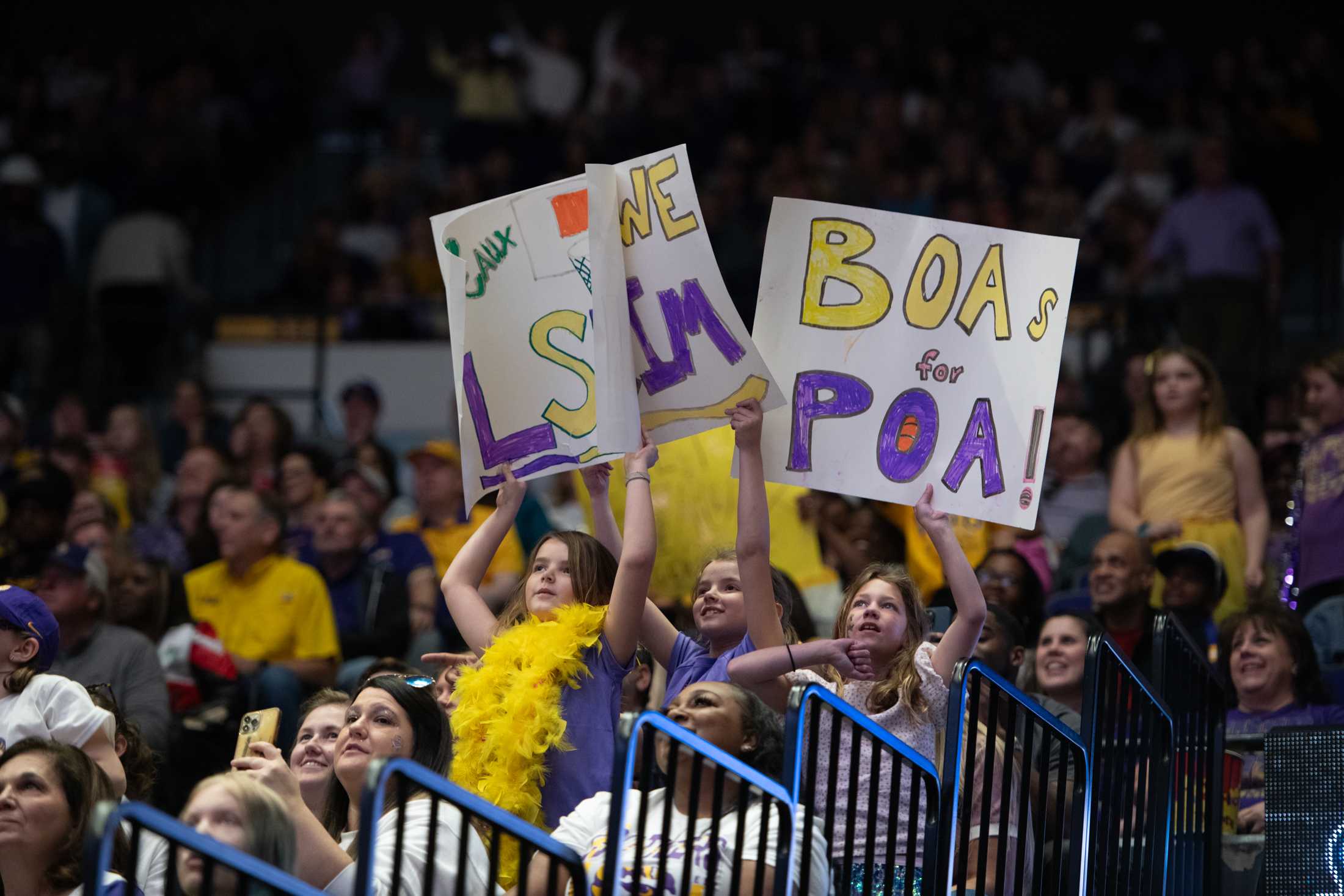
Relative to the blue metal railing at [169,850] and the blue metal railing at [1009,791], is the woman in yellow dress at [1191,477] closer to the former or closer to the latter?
the blue metal railing at [1009,791]

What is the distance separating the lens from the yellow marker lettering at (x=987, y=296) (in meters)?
5.26

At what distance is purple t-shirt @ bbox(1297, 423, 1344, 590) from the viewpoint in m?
6.77

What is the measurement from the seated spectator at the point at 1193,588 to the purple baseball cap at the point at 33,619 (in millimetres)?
3838

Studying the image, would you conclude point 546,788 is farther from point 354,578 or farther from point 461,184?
point 461,184

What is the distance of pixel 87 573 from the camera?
22.3 feet

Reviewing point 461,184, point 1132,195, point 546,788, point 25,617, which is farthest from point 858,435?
point 461,184

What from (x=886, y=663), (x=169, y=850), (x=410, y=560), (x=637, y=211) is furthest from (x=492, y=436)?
(x=410, y=560)

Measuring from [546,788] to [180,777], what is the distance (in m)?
2.38

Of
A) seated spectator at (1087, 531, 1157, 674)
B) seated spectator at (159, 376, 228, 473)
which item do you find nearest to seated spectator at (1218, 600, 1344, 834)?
seated spectator at (1087, 531, 1157, 674)

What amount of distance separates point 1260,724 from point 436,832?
341 cm

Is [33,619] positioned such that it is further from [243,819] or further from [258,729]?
[243,819]

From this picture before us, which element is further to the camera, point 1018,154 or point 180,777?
point 1018,154

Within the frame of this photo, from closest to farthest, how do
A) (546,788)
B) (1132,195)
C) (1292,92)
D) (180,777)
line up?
(546,788)
(180,777)
(1132,195)
(1292,92)

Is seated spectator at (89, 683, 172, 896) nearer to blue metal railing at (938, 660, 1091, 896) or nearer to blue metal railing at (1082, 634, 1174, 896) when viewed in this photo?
blue metal railing at (938, 660, 1091, 896)
